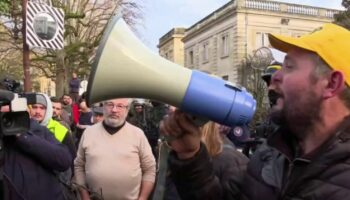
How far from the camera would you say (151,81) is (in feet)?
5.51

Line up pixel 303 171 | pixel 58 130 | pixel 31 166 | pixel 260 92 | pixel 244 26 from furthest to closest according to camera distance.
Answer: pixel 244 26 → pixel 260 92 → pixel 58 130 → pixel 31 166 → pixel 303 171

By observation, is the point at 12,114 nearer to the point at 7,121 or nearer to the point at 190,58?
the point at 7,121

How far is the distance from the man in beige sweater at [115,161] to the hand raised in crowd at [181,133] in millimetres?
2234

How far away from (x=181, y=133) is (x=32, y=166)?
178 cm

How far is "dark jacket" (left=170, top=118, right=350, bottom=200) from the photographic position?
1.61 meters

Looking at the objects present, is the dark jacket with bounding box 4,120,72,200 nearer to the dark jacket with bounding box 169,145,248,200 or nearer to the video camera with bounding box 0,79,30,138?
the video camera with bounding box 0,79,30,138

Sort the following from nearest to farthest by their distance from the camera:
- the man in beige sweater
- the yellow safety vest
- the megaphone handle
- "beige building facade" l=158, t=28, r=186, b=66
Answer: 1. the megaphone handle
2. the man in beige sweater
3. the yellow safety vest
4. "beige building facade" l=158, t=28, r=186, b=66

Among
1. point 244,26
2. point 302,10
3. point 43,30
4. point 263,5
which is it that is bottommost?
point 43,30

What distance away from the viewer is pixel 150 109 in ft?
27.0

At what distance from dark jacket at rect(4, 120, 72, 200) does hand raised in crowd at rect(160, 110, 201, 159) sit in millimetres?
1557

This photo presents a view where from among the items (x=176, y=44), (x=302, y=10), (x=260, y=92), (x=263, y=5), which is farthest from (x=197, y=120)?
(x=176, y=44)

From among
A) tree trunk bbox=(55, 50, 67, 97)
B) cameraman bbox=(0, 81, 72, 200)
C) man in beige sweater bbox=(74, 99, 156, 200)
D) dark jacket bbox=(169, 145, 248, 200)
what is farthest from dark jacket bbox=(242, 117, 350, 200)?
tree trunk bbox=(55, 50, 67, 97)

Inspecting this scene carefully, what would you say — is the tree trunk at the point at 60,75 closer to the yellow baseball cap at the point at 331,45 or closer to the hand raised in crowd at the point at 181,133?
the hand raised in crowd at the point at 181,133

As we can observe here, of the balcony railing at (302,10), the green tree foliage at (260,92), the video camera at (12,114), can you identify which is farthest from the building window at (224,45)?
the video camera at (12,114)
